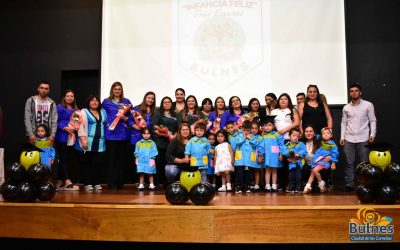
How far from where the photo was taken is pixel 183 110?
500 cm

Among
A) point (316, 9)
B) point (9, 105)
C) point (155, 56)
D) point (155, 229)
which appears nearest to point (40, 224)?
point (155, 229)

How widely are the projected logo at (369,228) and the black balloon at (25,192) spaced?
91.6 inches

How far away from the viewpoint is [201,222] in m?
2.68

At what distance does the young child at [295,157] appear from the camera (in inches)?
171

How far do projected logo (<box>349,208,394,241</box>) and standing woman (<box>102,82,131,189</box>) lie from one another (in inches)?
120

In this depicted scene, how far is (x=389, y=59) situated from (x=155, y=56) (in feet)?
11.9

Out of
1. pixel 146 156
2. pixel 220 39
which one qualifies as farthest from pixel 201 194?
pixel 220 39

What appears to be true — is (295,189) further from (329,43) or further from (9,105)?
(9,105)

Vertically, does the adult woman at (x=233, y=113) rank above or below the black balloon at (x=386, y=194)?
above

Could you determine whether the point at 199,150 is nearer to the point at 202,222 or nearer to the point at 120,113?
the point at 120,113

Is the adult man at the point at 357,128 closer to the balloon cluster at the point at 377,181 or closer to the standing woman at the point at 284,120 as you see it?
the standing woman at the point at 284,120

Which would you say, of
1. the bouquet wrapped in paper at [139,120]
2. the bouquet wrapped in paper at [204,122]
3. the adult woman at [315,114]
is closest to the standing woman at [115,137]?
the bouquet wrapped in paper at [139,120]

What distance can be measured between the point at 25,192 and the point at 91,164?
6.35 ft

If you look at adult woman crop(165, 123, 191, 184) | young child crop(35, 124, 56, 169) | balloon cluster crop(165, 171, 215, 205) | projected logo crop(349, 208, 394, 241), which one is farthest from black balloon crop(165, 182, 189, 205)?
young child crop(35, 124, 56, 169)
